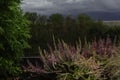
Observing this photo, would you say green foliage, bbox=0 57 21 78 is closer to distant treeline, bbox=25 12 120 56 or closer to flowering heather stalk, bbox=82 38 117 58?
flowering heather stalk, bbox=82 38 117 58

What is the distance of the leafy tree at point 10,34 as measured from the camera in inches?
412

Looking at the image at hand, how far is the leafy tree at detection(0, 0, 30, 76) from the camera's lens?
1047 centimetres

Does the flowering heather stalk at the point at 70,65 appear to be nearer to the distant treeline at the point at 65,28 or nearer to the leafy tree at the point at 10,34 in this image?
the leafy tree at the point at 10,34

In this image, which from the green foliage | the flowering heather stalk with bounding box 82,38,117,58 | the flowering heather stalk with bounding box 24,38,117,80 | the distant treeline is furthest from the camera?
the distant treeline

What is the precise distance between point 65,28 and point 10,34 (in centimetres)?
1232

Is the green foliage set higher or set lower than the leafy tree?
lower

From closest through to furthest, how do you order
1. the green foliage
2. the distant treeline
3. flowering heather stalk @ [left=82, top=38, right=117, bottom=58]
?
flowering heather stalk @ [left=82, top=38, right=117, bottom=58] < the green foliage < the distant treeline

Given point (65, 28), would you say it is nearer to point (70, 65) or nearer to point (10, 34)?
point (10, 34)

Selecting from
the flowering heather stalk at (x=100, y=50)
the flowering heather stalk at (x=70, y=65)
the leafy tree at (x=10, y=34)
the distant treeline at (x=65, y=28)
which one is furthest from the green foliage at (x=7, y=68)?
the distant treeline at (x=65, y=28)

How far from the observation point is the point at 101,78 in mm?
8039

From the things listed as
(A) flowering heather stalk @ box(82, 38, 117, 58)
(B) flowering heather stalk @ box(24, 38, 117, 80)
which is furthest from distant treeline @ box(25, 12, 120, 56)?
(B) flowering heather stalk @ box(24, 38, 117, 80)

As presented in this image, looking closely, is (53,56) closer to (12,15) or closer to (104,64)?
(104,64)

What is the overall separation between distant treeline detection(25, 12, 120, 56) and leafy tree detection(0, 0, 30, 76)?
9.51 meters

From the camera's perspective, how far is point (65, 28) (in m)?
22.6
